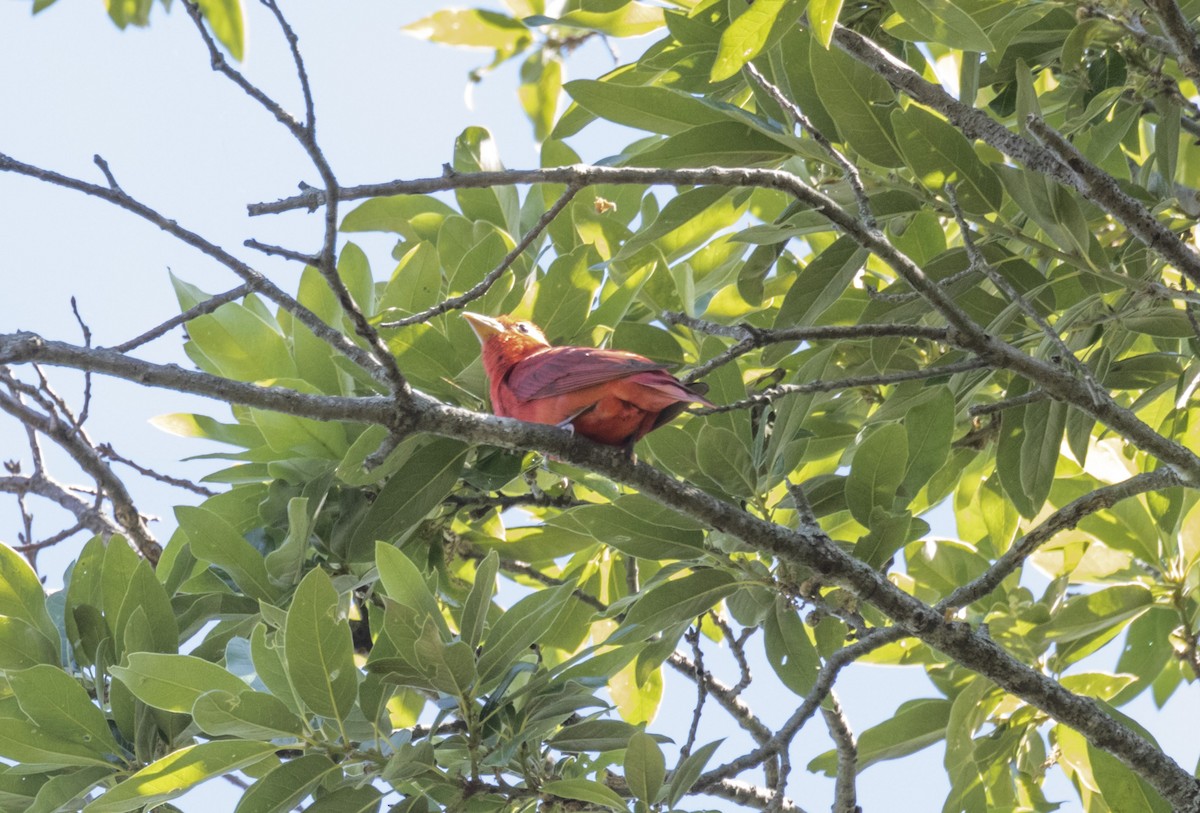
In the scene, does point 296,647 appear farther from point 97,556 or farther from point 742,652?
point 742,652

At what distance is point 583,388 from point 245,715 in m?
1.28

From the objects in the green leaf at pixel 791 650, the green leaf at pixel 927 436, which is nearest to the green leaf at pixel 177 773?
the green leaf at pixel 791 650

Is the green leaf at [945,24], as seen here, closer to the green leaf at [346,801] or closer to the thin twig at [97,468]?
the green leaf at [346,801]

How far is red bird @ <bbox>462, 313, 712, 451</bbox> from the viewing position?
131 inches

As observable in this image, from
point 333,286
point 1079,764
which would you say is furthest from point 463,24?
point 1079,764

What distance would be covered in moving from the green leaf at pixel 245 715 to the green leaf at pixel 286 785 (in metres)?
0.08

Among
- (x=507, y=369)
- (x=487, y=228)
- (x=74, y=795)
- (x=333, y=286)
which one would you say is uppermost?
(x=487, y=228)

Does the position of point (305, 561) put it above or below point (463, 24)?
below

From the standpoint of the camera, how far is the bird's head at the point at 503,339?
12.0 feet

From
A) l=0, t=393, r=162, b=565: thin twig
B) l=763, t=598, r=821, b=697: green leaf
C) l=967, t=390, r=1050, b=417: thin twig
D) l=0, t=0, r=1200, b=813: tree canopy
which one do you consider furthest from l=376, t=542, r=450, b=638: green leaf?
l=967, t=390, r=1050, b=417: thin twig

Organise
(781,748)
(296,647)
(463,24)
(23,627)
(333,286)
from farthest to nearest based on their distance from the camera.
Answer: (463,24)
(23,627)
(781,748)
(296,647)
(333,286)

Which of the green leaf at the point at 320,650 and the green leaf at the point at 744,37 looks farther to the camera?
the green leaf at the point at 320,650

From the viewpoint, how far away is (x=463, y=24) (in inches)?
174

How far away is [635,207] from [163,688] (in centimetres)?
265
